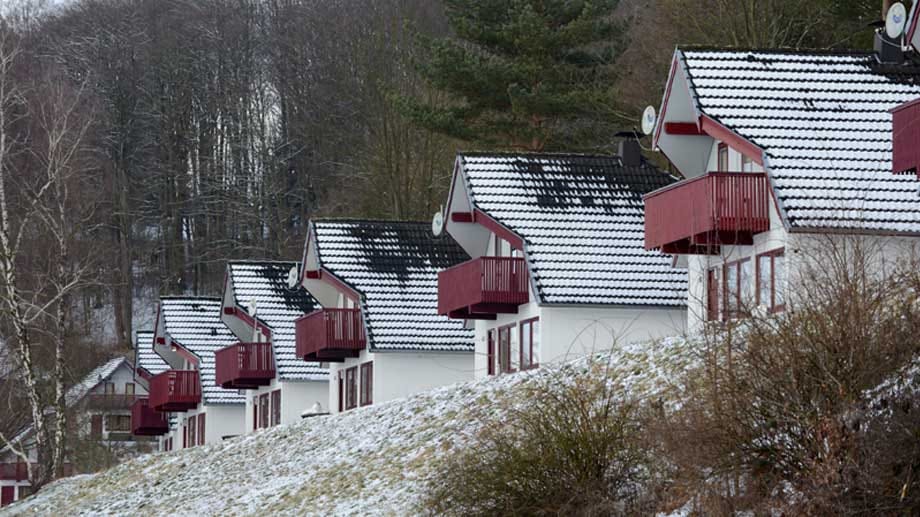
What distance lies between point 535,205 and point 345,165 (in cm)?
4288

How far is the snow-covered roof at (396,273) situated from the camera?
50031 mm

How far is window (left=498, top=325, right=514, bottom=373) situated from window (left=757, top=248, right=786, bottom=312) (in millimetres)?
10412

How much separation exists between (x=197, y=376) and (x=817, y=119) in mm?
42516

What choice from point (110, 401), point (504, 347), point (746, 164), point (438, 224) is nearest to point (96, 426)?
point (110, 401)

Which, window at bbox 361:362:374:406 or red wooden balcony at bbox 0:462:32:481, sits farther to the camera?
red wooden balcony at bbox 0:462:32:481

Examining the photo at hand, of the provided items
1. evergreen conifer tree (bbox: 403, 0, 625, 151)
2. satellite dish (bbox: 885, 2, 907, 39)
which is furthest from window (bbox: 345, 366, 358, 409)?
satellite dish (bbox: 885, 2, 907, 39)

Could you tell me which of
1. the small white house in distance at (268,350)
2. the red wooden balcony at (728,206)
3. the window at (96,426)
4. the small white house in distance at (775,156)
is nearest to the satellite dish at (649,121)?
the small white house in distance at (775,156)

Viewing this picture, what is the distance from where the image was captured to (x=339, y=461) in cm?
3091

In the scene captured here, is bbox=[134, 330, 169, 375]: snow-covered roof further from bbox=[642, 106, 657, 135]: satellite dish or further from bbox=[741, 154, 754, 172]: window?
bbox=[741, 154, 754, 172]: window

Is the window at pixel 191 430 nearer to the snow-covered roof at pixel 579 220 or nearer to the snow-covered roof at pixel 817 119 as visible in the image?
the snow-covered roof at pixel 579 220

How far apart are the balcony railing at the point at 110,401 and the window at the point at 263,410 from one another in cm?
3221

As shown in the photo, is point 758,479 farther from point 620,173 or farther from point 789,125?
point 620,173

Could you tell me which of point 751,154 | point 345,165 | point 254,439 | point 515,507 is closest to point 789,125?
point 751,154

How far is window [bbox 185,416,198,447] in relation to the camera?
75812 millimetres
